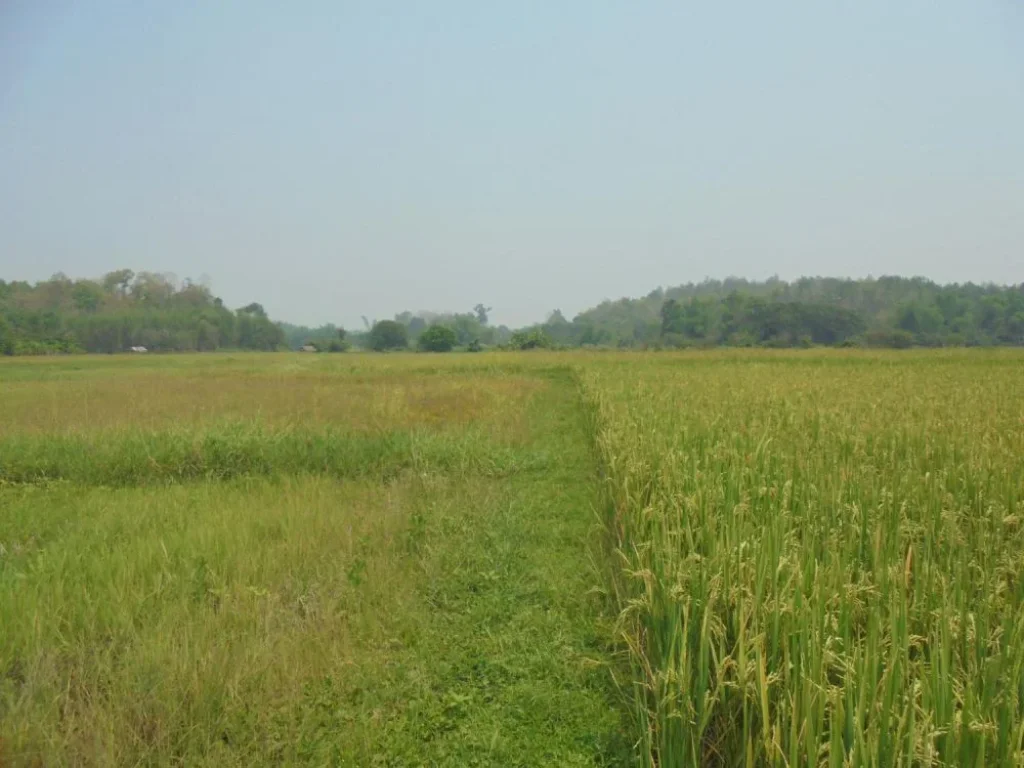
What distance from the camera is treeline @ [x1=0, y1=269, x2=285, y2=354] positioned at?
51.1 meters

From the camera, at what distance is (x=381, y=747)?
103 inches

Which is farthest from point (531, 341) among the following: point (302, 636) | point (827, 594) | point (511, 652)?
point (827, 594)

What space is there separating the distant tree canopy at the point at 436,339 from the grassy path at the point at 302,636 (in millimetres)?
58849

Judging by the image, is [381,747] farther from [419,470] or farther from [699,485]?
[419,470]

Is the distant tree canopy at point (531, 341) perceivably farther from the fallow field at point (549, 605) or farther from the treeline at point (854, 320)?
the fallow field at point (549, 605)

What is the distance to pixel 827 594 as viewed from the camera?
2270 mm

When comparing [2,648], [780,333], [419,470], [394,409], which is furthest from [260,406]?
[780,333]

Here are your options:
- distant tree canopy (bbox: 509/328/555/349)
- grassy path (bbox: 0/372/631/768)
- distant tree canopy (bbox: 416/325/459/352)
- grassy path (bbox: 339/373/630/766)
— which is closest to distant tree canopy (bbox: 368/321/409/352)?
distant tree canopy (bbox: 416/325/459/352)

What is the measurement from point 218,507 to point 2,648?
253cm

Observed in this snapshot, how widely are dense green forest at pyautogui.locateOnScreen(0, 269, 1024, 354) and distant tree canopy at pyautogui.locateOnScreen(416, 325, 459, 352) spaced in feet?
0.39

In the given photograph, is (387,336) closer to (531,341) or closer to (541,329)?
(541,329)

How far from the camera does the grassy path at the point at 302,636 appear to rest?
2600 millimetres

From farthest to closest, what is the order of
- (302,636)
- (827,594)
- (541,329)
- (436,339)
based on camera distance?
(541,329) < (436,339) < (302,636) < (827,594)

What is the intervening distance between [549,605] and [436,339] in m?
61.5
